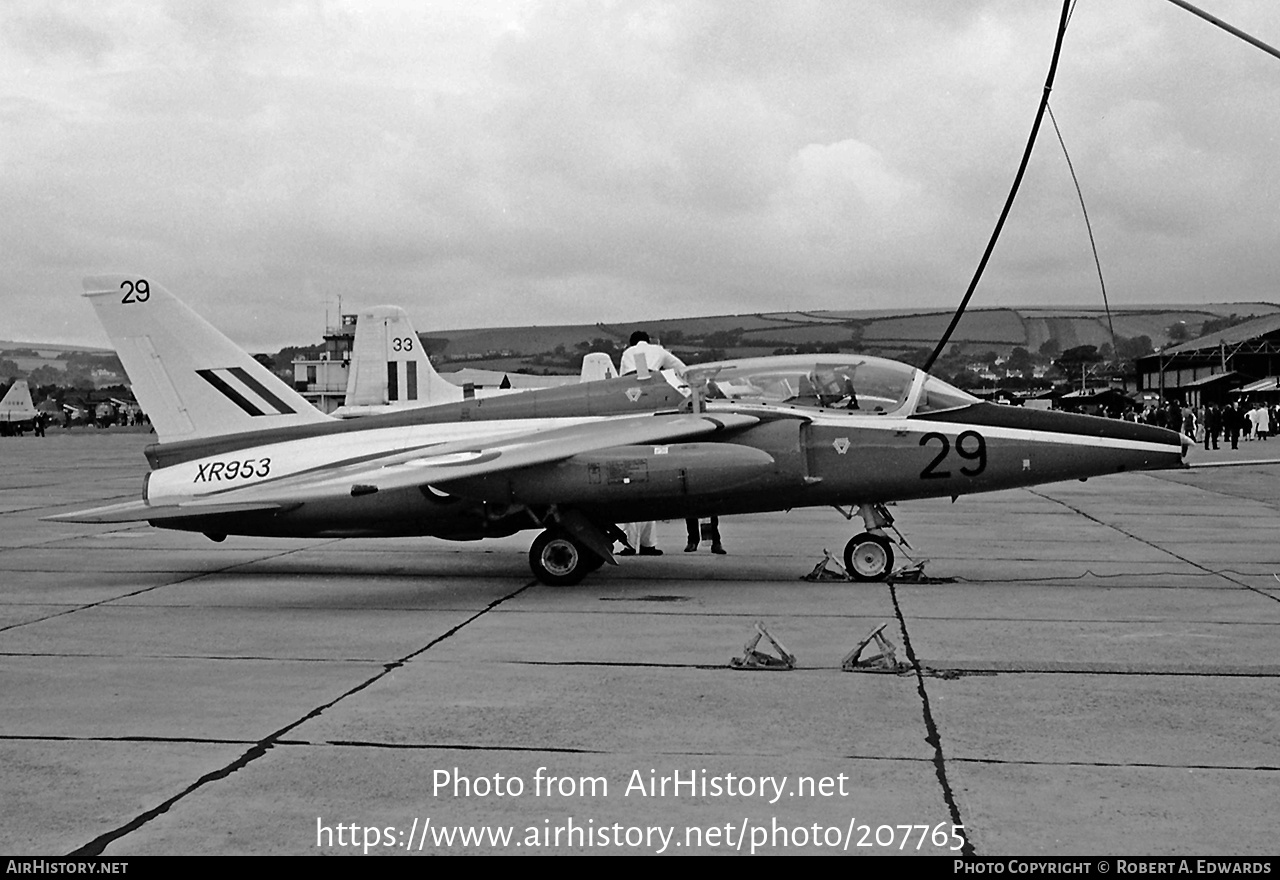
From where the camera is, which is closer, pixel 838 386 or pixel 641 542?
pixel 838 386

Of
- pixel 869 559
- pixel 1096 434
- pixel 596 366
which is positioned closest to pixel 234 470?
pixel 869 559

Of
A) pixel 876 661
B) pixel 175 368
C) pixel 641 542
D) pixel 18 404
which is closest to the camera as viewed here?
pixel 876 661

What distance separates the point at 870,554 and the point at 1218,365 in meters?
81.0

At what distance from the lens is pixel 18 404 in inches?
4112

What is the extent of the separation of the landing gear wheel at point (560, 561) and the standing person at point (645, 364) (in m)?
2.14

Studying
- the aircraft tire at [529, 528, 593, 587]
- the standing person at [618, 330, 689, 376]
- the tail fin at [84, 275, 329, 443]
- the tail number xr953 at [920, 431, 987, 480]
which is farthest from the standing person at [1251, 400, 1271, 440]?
the tail fin at [84, 275, 329, 443]

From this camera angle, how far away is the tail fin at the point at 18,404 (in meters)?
103

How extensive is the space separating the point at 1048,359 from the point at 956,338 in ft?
13.5

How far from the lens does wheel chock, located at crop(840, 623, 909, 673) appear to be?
7.30 m

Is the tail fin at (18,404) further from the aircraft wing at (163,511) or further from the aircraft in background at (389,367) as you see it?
the aircraft wing at (163,511)

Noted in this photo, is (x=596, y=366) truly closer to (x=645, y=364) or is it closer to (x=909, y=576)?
(x=645, y=364)

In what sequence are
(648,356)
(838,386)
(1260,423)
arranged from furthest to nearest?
(1260,423) → (648,356) → (838,386)

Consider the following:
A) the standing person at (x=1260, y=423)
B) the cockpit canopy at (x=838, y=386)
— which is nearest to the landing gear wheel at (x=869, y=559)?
the cockpit canopy at (x=838, y=386)

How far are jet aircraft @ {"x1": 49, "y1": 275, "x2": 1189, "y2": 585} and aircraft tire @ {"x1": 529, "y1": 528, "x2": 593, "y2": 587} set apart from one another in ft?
0.05
